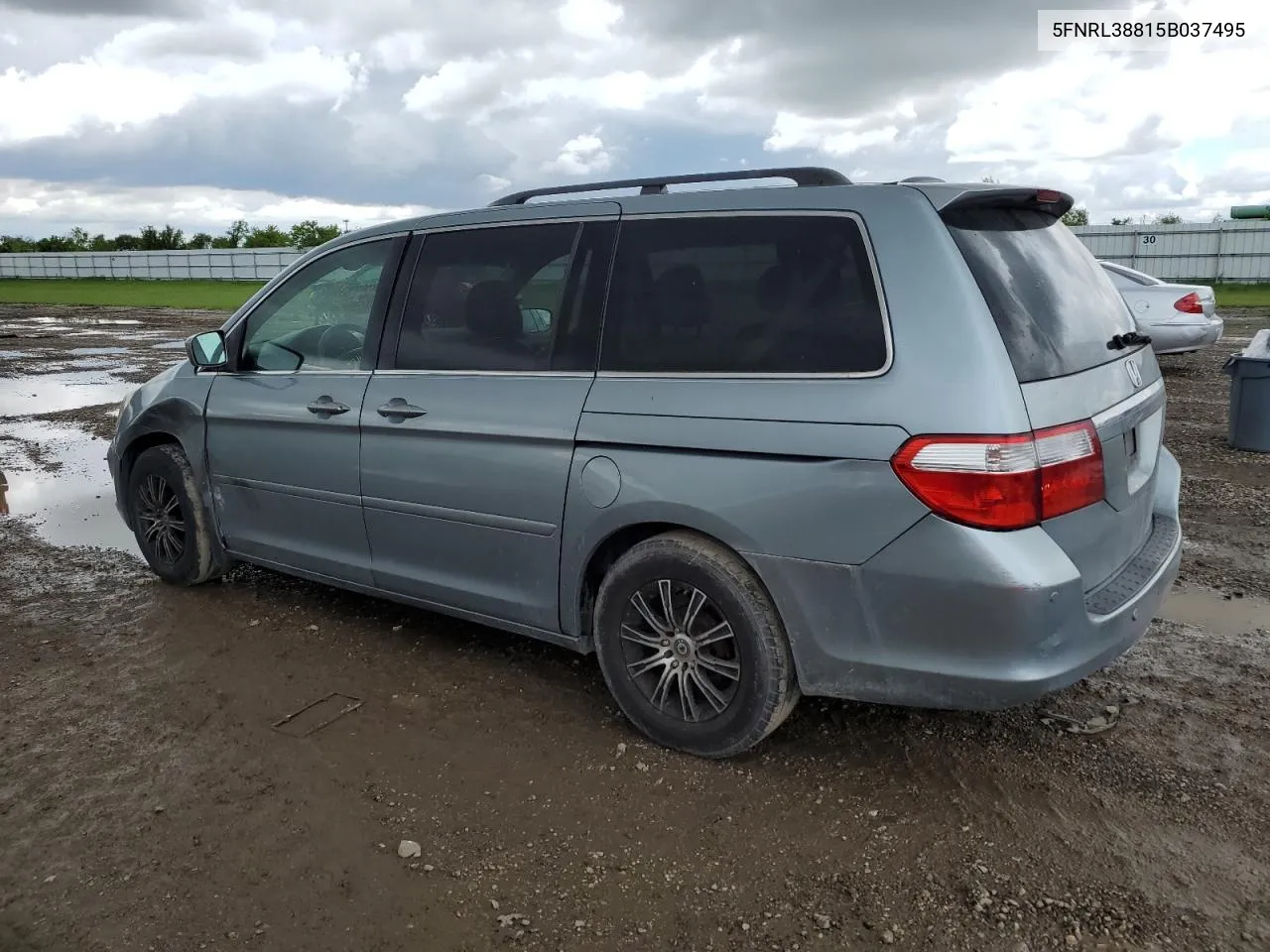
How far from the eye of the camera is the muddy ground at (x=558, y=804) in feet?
9.11

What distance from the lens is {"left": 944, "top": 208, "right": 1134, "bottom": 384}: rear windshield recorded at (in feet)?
10.2

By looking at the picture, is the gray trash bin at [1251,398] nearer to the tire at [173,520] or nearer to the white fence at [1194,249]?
the tire at [173,520]

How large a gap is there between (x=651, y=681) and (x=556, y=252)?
1.69 meters

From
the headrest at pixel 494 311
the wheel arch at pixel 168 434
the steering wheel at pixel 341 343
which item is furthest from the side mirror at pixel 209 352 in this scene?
the headrest at pixel 494 311

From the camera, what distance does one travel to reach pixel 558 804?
3371 millimetres


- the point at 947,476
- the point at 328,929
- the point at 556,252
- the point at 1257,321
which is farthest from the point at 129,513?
the point at 1257,321

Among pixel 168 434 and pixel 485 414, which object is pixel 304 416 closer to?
pixel 485 414

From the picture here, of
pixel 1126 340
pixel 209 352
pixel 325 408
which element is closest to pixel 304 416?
pixel 325 408

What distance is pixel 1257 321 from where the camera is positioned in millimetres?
20078

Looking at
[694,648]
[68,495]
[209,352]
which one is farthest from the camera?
[68,495]

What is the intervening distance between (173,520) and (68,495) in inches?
114

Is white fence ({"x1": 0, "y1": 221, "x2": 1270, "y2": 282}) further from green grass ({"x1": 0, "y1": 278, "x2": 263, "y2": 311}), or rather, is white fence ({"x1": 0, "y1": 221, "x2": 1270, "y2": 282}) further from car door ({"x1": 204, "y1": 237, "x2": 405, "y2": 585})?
car door ({"x1": 204, "y1": 237, "x2": 405, "y2": 585})

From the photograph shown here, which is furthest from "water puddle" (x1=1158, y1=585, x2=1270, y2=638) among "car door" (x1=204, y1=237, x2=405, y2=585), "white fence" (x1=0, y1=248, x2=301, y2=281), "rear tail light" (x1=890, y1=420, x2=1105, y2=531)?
"white fence" (x1=0, y1=248, x2=301, y2=281)

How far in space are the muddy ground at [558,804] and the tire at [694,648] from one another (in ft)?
0.55
